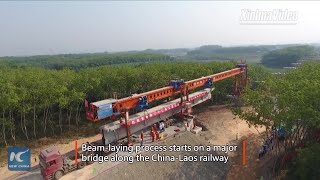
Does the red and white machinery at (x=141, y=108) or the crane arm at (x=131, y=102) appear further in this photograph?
the red and white machinery at (x=141, y=108)

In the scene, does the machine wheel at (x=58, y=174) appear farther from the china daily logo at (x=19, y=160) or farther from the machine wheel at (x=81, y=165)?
the china daily logo at (x=19, y=160)

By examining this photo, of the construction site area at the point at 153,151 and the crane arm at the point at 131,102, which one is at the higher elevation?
the crane arm at the point at 131,102

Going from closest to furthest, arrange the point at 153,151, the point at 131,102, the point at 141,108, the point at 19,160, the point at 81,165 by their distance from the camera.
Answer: the point at 81,165 < the point at 153,151 < the point at 19,160 < the point at 131,102 < the point at 141,108

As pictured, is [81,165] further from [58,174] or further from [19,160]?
[19,160]

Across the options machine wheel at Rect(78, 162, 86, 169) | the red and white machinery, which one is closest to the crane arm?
the red and white machinery

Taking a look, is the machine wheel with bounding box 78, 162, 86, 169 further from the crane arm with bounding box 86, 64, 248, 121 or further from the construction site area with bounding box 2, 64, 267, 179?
the crane arm with bounding box 86, 64, 248, 121

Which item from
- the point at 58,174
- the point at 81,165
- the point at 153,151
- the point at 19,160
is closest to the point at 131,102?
the point at 153,151

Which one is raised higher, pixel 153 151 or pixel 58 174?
pixel 153 151

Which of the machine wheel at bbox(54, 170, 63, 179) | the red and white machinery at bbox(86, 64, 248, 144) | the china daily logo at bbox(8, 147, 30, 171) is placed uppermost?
the red and white machinery at bbox(86, 64, 248, 144)

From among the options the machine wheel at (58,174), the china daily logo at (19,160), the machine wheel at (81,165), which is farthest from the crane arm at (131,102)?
the china daily logo at (19,160)

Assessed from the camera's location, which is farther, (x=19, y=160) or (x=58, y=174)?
(x=19, y=160)
